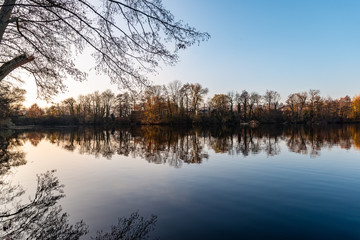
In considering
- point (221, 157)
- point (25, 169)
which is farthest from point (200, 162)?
point (25, 169)

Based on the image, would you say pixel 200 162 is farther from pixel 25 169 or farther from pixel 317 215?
pixel 25 169

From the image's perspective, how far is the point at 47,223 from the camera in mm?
4664

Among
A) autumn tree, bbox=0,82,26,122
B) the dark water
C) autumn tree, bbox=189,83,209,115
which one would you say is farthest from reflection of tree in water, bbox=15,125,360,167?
autumn tree, bbox=189,83,209,115

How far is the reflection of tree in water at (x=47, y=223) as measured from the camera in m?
4.15

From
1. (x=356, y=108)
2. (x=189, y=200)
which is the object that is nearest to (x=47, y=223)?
(x=189, y=200)

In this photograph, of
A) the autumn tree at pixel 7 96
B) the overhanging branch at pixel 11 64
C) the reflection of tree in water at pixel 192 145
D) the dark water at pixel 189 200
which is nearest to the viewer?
the dark water at pixel 189 200

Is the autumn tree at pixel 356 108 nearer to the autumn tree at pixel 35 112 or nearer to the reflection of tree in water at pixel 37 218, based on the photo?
the reflection of tree in water at pixel 37 218

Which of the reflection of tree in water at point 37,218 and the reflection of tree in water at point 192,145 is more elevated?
the reflection of tree in water at point 192,145

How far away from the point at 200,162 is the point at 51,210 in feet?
25.6

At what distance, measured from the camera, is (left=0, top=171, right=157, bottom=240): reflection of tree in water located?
415 cm

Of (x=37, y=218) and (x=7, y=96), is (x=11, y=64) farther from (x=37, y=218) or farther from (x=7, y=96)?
(x=7, y=96)

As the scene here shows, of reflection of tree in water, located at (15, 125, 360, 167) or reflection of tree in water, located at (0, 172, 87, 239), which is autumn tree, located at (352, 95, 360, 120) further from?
reflection of tree in water, located at (0, 172, 87, 239)

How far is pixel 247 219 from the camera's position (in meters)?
4.70

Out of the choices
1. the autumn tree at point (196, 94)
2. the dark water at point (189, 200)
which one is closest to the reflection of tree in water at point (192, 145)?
the dark water at point (189, 200)
